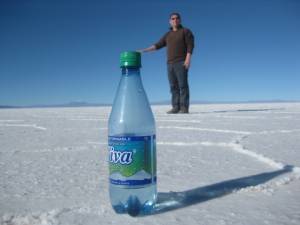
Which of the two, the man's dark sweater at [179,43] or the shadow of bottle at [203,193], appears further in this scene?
the man's dark sweater at [179,43]

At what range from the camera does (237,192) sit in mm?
909

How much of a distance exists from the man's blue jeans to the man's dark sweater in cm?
10

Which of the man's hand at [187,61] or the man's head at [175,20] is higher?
the man's head at [175,20]

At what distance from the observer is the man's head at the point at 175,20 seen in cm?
452

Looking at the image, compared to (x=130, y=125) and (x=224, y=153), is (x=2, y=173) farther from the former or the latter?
(x=224, y=153)

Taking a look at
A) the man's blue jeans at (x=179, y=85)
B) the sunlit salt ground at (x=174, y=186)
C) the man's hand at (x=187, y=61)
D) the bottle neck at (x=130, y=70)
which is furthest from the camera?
the man's blue jeans at (x=179, y=85)

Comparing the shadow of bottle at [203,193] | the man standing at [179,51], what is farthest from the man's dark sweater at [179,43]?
the shadow of bottle at [203,193]

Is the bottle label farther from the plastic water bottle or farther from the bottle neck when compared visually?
the bottle neck

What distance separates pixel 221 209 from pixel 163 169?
0.47 m

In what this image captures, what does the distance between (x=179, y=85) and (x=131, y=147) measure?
3.91 meters

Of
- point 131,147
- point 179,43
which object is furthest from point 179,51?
point 131,147

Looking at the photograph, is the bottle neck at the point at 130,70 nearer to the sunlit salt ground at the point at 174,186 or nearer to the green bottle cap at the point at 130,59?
the green bottle cap at the point at 130,59

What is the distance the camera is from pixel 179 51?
463cm

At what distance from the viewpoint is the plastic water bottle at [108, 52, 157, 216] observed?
79 cm
